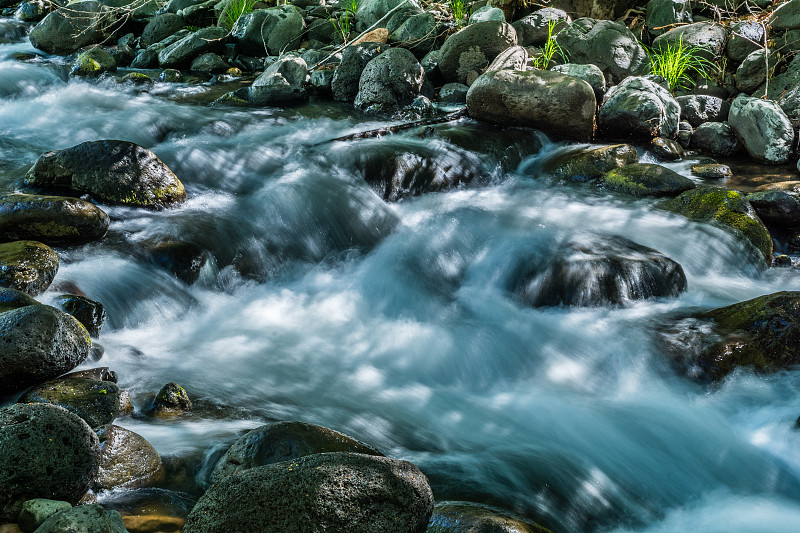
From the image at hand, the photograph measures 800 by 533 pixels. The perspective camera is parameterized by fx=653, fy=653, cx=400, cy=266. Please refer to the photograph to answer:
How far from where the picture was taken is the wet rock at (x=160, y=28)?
12.8m

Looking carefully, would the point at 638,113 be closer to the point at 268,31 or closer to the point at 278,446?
the point at 278,446

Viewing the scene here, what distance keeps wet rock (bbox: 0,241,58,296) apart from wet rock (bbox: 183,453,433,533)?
2685 millimetres

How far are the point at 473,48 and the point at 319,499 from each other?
862cm

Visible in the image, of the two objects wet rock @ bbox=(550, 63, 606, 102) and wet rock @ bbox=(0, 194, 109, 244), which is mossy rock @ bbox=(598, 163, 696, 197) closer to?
wet rock @ bbox=(550, 63, 606, 102)

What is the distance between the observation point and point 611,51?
9.34 metres

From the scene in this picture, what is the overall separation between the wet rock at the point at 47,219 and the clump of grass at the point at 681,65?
7.48m

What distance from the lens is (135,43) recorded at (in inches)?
505

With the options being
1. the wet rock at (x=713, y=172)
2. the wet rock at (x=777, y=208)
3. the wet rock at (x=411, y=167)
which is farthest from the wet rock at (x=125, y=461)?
the wet rock at (x=713, y=172)

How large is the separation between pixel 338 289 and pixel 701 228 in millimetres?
3334

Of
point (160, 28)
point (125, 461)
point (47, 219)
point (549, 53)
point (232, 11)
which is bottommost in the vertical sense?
point (125, 461)

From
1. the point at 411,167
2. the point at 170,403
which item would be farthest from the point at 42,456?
the point at 411,167

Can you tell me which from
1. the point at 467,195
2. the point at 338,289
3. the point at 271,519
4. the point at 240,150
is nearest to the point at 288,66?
the point at 240,150

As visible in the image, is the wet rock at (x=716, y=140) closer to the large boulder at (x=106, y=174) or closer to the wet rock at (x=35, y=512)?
the large boulder at (x=106, y=174)

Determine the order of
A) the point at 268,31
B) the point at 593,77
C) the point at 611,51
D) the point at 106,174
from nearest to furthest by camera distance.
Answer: the point at 106,174 → the point at 593,77 → the point at 611,51 → the point at 268,31
